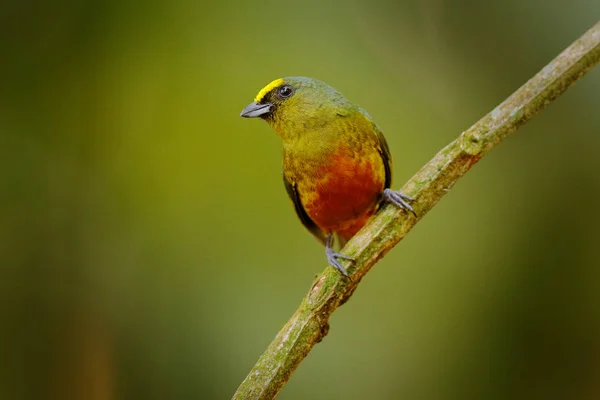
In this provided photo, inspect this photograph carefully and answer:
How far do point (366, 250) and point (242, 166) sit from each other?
3.03 ft

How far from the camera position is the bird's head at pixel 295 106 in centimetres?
189

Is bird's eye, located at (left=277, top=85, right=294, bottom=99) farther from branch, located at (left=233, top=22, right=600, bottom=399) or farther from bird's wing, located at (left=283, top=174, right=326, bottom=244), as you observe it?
branch, located at (left=233, top=22, right=600, bottom=399)

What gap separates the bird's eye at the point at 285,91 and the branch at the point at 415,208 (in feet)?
1.71

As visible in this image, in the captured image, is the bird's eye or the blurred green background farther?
the blurred green background

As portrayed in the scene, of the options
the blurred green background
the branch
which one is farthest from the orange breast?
the blurred green background

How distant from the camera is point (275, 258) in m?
2.39

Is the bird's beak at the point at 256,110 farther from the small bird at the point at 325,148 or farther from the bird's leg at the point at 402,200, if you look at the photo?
the bird's leg at the point at 402,200

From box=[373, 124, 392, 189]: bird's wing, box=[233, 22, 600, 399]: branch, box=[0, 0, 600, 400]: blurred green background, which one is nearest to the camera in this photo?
box=[233, 22, 600, 399]: branch

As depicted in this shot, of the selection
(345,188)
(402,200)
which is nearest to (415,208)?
(402,200)

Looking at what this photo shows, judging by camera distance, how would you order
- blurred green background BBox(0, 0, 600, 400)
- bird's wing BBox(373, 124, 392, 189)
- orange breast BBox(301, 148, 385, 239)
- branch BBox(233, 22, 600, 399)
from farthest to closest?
blurred green background BBox(0, 0, 600, 400) < bird's wing BBox(373, 124, 392, 189) < orange breast BBox(301, 148, 385, 239) < branch BBox(233, 22, 600, 399)

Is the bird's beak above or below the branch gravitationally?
above

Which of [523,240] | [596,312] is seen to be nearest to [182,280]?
[523,240]

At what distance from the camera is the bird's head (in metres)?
1.89

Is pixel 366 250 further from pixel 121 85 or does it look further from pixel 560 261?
pixel 121 85
